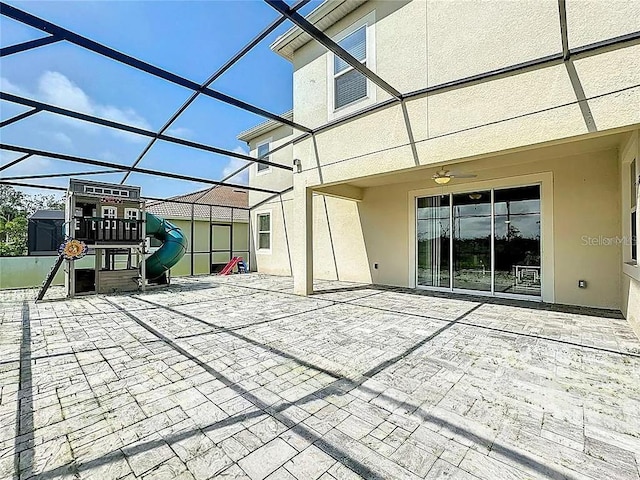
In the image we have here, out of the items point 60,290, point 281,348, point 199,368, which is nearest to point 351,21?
point 281,348

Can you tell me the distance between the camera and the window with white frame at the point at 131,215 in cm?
883

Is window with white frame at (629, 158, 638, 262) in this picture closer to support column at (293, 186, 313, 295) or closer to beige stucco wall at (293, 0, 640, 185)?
beige stucco wall at (293, 0, 640, 185)

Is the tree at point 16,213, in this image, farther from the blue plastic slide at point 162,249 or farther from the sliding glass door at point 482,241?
the sliding glass door at point 482,241

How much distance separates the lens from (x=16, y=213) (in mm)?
24781

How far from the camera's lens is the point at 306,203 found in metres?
7.80

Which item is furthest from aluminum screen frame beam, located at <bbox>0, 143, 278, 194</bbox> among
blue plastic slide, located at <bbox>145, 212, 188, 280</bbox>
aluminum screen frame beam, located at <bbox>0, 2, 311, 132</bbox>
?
aluminum screen frame beam, located at <bbox>0, 2, 311, 132</bbox>

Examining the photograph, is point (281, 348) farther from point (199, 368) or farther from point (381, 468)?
point (381, 468)

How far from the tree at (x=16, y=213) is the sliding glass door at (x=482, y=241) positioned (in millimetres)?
17424

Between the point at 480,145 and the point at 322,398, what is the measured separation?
4.31 metres

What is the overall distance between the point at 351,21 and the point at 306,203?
433 centimetres

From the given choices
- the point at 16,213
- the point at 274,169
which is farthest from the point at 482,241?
the point at 16,213

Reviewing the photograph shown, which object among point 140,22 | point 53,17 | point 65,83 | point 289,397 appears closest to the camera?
point 289,397

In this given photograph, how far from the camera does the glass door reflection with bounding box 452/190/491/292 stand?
7.34 meters

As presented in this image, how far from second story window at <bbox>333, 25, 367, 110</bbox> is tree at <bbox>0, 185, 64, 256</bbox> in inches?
626
